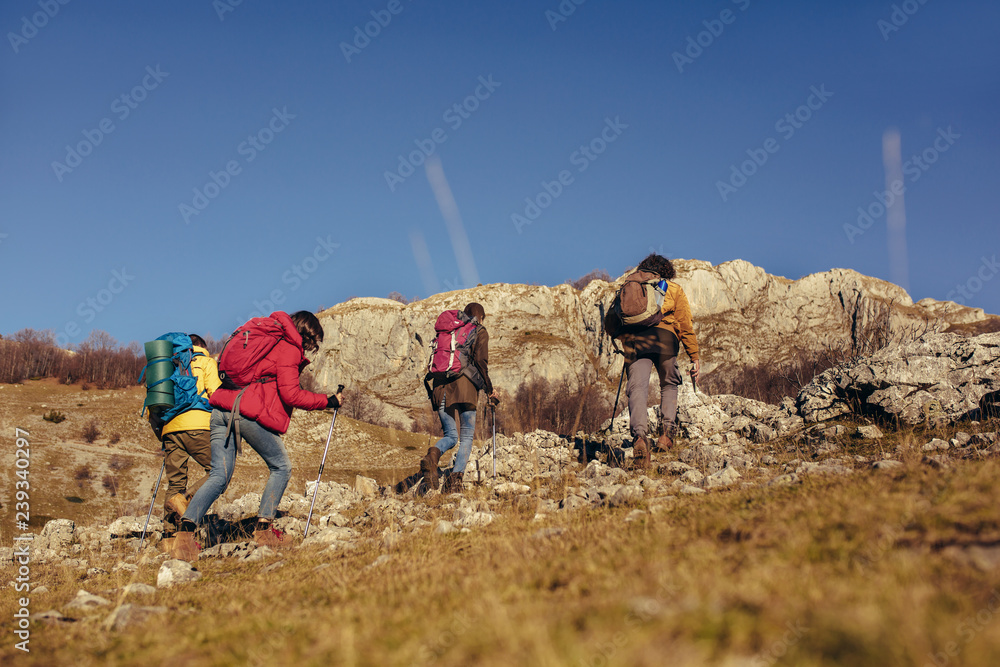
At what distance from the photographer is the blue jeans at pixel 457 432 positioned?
320 inches

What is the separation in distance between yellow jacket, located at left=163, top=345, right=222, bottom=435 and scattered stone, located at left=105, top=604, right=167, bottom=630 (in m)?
3.58

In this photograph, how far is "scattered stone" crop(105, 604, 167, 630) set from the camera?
121 inches

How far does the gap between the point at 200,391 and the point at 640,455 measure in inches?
208

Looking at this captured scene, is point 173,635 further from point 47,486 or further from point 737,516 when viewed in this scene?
point 47,486

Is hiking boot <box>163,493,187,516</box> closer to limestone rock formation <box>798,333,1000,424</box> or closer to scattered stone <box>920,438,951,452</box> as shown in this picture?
scattered stone <box>920,438,951,452</box>

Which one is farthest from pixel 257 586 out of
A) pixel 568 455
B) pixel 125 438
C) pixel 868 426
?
pixel 125 438

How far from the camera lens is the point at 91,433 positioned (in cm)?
2733

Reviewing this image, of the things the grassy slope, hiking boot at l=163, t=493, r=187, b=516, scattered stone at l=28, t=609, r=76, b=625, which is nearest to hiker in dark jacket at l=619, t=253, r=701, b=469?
the grassy slope

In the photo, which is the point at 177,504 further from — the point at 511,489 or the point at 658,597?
the point at 658,597

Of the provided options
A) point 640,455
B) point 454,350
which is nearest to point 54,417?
point 454,350

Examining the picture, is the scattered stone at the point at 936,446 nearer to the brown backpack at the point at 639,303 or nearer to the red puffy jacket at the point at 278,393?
the brown backpack at the point at 639,303

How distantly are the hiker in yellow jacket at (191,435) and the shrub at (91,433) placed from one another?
83.1 feet

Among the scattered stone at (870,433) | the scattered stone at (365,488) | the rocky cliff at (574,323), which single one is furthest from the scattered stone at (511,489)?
the rocky cliff at (574,323)

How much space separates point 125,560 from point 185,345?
2457mm
